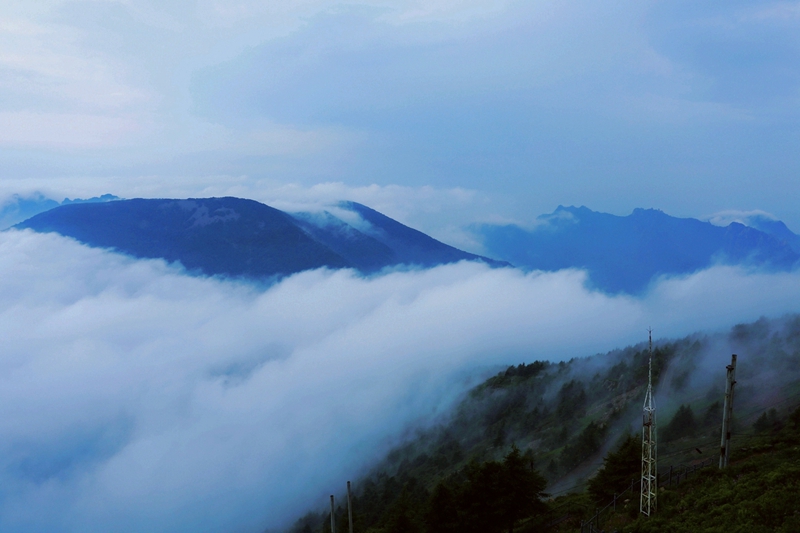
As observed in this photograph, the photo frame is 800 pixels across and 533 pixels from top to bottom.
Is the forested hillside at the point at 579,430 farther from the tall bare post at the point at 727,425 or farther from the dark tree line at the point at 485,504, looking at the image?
the tall bare post at the point at 727,425

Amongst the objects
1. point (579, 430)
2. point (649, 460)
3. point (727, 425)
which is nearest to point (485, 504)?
point (649, 460)

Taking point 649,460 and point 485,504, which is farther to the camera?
point 485,504

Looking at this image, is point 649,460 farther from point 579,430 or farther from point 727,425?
point 579,430

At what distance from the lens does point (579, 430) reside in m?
146

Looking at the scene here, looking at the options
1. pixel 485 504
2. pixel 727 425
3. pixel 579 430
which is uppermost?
pixel 727 425

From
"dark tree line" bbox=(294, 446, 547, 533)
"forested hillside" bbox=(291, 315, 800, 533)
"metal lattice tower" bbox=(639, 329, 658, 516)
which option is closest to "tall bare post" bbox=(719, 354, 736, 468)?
"forested hillside" bbox=(291, 315, 800, 533)

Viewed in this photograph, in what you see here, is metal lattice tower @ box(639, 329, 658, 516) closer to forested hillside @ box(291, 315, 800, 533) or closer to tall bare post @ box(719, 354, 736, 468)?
tall bare post @ box(719, 354, 736, 468)

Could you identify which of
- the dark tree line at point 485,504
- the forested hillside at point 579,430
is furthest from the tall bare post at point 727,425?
the dark tree line at point 485,504

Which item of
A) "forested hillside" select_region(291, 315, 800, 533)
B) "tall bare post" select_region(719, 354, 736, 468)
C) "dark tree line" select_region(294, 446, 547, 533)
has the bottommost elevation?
"forested hillside" select_region(291, 315, 800, 533)

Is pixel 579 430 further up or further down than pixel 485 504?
further down

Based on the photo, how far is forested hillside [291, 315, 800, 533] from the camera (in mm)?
53281

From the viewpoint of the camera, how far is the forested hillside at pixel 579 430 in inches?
2098

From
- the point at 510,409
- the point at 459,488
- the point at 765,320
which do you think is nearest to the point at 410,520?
the point at 459,488

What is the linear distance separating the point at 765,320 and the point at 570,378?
206 ft
